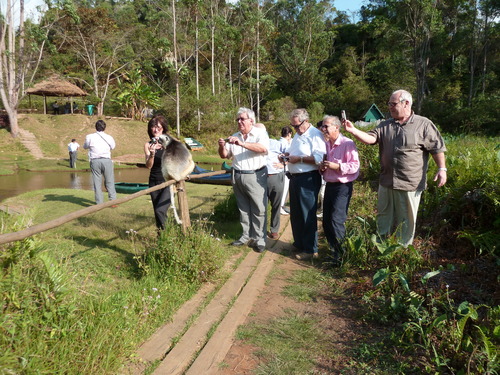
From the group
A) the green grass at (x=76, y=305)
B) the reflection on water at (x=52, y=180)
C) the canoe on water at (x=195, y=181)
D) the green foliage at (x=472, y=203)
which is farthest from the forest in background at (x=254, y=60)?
the green grass at (x=76, y=305)

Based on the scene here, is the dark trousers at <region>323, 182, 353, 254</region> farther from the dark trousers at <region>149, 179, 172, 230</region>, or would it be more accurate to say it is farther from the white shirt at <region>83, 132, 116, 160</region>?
the white shirt at <region>83, 132, 116, 160</region>

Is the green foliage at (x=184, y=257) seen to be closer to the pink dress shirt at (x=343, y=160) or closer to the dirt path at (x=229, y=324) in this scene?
the dirt path at (x=229, y=324)

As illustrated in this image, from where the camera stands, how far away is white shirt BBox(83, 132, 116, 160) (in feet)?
24.6

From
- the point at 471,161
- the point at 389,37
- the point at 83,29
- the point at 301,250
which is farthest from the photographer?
the point at 83,29

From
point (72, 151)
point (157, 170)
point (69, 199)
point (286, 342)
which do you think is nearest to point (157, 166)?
point (157, 170)

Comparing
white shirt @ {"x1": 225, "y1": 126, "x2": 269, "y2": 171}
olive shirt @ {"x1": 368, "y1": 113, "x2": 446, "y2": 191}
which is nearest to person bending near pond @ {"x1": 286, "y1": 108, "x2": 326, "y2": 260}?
white shirt @ {"x1": 225, "y1": 126, "x2": 269, "y2": 171}

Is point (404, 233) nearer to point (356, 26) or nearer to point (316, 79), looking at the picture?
point (316, 79)

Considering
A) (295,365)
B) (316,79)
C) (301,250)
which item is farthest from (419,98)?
(295,365)

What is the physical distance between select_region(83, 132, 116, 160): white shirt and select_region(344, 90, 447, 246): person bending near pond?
17.5ft

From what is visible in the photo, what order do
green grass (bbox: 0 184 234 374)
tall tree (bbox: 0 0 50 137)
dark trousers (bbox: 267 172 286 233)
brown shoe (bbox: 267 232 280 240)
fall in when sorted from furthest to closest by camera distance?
tall tree (bbox: 0 0 50 137) < dark trousers (bbox: 267 172 286 233) < brown shoe (bbox: 267 232 280 240) < green grass (bbox: 0 184 234 374)

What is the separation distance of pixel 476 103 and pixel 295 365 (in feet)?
99.0

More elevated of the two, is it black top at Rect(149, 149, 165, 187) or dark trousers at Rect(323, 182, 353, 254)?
black top at Rect(149, 149, 165, 187)

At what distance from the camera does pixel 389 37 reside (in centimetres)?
2920

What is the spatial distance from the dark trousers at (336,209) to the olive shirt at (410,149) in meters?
0.52
